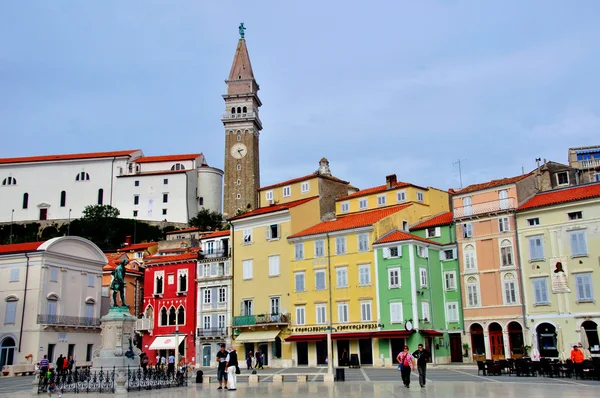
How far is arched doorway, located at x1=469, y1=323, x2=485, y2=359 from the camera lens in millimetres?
46812

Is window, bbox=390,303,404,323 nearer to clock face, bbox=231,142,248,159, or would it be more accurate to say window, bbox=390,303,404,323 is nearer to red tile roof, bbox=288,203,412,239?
red tile roof, bbox=288,203,412,239

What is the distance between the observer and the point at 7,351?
5300 cm

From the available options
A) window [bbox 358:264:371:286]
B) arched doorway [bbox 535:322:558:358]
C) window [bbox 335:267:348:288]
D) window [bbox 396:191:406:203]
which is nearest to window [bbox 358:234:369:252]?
window [bbox 358:264:371:286]

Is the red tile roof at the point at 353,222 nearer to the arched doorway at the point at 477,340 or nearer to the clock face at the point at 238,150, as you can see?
the arched doorway at the point at 477,340

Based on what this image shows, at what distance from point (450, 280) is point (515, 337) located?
6.30m

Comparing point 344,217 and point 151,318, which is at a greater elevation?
point 344,217

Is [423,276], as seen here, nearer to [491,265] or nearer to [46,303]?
[491,265]

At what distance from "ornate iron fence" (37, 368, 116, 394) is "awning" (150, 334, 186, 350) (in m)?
30.8

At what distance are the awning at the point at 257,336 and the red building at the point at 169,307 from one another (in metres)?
6.13

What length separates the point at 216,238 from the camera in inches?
2376

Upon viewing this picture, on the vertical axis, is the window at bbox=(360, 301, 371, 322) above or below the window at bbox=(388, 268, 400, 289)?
below

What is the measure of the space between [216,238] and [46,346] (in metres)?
16.6

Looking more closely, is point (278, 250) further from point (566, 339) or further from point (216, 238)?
point (566, 339)

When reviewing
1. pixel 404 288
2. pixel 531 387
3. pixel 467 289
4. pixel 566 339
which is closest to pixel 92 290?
pixel 404 288
